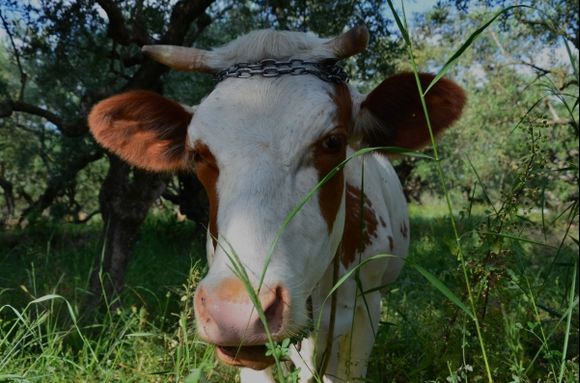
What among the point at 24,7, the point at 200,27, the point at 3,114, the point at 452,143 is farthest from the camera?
the point at 452,143

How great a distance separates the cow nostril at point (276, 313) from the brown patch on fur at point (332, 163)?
1.94 feet

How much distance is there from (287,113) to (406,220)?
2.85m

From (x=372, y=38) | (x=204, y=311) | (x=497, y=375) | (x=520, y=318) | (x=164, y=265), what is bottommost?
(x=164, y=265)

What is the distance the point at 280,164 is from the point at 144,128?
122 centimetres

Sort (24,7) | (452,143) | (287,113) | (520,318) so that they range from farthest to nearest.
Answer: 1. (452,143)
2. (24,7)
3. (520,318)
4. (287,113)

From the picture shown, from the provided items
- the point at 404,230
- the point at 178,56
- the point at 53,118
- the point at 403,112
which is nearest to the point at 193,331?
the point at 178,56

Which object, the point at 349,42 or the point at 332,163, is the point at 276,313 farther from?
the point at 349,42

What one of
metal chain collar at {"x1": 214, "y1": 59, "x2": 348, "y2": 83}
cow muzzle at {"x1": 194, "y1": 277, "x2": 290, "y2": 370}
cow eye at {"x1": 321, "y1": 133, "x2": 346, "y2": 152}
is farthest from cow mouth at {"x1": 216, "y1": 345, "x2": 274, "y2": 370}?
metal chain collar at {"x1": 214, "y1": 59, "x2": 348, "y2": 83}

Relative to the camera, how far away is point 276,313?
1.66m

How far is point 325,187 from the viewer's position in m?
2.26

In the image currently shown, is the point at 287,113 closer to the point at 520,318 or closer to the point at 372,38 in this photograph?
the point at 520,318

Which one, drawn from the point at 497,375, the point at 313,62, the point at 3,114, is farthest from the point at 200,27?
the point at 497,375

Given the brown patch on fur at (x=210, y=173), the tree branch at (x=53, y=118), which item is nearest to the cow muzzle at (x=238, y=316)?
the brown patch on fur at (x=210, y=173)

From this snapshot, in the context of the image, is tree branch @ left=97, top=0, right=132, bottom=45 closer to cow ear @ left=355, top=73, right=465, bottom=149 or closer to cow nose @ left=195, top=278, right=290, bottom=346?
cow ear @ left=355, top=73, right=465, bottom=149
